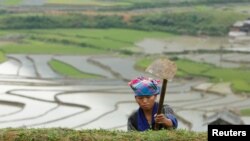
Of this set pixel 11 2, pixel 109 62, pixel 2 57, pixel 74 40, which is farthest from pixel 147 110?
pixel 11 2

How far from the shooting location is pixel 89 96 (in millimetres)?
22453

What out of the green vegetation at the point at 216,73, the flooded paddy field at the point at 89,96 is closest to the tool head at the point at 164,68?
the flooded paddy field at the point at 89,96

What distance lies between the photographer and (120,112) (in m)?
19.6

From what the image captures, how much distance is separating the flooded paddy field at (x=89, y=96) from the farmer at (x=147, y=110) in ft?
34.4

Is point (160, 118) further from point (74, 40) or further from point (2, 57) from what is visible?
point (74, 40)

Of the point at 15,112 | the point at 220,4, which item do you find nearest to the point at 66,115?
the point at 15,112

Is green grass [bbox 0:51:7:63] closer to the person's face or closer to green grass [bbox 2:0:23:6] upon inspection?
green grass [bbox 2:0:23:6]

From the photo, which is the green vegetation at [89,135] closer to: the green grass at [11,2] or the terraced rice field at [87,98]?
the terraced rice field at [87,98]

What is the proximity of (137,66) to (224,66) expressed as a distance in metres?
4.49

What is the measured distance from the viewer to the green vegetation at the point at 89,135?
3.63 m

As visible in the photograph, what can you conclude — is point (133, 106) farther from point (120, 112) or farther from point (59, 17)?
point (59, 17)

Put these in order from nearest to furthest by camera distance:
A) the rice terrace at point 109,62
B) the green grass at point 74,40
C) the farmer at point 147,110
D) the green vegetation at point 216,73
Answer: the farmer at point 147,110 < the rice terrace at point 109,62 < the green vegetation at point 216,73 < the green grass at point 74,40

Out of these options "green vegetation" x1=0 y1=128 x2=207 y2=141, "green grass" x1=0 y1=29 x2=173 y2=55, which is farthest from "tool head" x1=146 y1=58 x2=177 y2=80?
"green grass" x1=0 y1=29 x2=173 y2=55

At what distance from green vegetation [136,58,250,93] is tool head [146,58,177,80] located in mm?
20171
